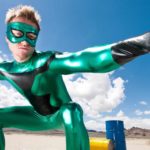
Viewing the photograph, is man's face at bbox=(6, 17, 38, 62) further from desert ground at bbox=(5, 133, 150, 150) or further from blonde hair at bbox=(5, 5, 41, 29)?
desert ground at bbox=(5, 133, 150, 150)

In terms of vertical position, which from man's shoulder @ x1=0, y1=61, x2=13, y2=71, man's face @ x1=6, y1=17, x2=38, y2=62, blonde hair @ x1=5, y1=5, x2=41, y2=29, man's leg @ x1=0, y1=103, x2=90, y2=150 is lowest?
man's leg @ x1=0, y1=103, x2=90, y2=150

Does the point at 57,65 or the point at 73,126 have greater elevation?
the point at 57,65

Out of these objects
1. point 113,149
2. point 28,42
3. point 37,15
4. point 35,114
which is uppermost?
point 37,15

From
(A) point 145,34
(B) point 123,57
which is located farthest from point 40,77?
(A) point 145,34

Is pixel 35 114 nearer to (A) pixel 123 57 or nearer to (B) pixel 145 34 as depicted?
(A) pixel 123 57

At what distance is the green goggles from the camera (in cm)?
253

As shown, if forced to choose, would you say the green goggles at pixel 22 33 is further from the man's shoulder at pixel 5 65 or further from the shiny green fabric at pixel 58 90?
the man's shoulder at pixel 5 65

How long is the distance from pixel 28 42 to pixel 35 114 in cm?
52

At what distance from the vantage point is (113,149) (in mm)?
3850

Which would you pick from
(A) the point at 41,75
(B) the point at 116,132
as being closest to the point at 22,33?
(A) the point at 41,75

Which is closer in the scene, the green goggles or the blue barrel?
the green goggles

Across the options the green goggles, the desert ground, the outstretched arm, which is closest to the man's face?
the green goggles

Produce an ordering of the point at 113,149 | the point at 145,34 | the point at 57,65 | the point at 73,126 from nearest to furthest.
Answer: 1. the point at 145,34
2. the point at 73,126
3. the point at 57,65
4. the point at 113,149

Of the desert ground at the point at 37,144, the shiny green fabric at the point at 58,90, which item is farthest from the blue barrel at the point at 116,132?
the desert ground at the point at 37,144
